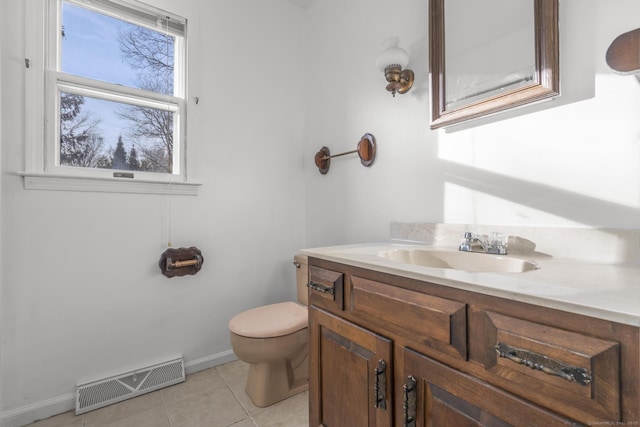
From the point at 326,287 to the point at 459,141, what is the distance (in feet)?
2.90

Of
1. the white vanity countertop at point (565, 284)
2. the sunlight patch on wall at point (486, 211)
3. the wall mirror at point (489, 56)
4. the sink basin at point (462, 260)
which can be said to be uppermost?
the wall mirror at point (489, 56)

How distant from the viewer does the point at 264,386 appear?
1.55 m

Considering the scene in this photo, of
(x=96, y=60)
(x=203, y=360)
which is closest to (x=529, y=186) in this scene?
(x=203, y=360)

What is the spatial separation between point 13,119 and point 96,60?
527 millimetres

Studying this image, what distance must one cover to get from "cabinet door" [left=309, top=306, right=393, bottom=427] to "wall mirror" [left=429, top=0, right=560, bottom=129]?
101 centimetres

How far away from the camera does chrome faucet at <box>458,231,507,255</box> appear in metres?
1.07

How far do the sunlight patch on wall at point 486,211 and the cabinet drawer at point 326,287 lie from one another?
2.11 ft

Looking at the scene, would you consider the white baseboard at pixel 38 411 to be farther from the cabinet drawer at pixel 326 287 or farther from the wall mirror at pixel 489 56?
the wall mirror at pixel 489 56

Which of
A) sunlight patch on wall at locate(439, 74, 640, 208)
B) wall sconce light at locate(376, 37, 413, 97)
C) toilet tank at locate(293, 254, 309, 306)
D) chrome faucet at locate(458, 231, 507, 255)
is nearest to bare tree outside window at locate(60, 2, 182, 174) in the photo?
toilet tank at locate(293, 254, 309, 306)

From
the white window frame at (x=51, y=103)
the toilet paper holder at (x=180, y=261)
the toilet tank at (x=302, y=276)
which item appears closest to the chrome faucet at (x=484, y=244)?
the toilet tank at (x=302, y=276)

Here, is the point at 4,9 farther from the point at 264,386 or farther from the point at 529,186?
the point at 529,186

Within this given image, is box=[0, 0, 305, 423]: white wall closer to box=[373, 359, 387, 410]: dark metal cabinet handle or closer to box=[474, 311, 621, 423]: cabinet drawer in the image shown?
box=[373, 359, 387, 410]: dark metal cabinet handle

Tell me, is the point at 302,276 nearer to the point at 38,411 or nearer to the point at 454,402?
the point at 454,402

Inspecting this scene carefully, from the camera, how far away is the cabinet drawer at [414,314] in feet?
2.25
